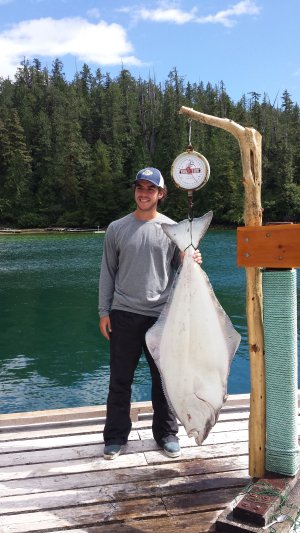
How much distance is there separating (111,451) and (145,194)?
1.63 metres

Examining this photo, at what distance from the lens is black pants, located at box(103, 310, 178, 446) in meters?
3.19

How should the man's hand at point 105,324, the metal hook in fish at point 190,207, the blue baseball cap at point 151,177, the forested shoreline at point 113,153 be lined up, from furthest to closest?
the forested shoreline at point 113,153 < the man's hand at point 105,324 < the blue baseball cap at point 151,177 < the metal hook in fish at point 190,207

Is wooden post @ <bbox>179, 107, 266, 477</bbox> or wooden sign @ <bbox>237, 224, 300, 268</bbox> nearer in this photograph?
wooden sign @ <bbox>237, 224, 300, 268</bbox>

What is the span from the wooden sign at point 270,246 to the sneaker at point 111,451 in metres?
1.42

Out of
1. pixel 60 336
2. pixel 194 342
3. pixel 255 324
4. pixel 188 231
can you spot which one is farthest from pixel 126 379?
pixel 60 336

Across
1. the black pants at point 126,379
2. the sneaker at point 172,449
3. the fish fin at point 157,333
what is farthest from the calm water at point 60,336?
the fish fin at point 157,333

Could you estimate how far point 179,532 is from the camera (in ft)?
7.95

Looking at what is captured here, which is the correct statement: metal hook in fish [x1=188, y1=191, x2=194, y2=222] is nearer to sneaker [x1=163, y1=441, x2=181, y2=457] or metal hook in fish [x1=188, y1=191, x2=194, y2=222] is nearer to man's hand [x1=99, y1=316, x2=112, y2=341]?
man's hand [x1=99, y1=316, x2=112, y2=341]

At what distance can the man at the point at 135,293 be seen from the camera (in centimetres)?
316

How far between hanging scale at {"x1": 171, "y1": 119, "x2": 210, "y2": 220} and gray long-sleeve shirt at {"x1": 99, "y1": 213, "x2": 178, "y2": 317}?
0.97ft

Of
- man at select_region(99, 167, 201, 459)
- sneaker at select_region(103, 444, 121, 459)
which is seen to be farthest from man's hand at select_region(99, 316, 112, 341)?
sneaker at select_region(103, 444, 121, 459)

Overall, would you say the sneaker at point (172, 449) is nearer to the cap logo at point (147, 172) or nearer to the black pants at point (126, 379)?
the black pants at point (126, 379)

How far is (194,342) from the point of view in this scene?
273 centimetres

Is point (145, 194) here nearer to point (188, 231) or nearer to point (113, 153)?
point (188, 231)
